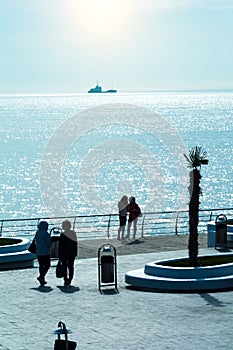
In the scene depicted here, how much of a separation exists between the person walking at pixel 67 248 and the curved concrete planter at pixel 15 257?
8.95 ft

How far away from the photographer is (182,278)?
19.3 metres

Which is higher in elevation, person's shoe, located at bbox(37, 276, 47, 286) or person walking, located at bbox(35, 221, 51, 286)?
person walking, located at bbox(35, 221, 51, 286)

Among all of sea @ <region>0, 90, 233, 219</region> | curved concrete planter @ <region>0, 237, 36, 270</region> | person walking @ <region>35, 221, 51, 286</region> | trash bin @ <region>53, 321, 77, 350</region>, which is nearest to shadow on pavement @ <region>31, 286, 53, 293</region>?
person walking @ <region>35, 221, 51, 286</region>

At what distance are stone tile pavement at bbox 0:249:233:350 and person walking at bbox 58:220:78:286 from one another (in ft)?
1.03

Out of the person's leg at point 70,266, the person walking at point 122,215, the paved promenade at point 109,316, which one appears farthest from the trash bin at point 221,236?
the person's leg at point 70,266

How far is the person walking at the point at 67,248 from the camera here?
1961 centimetres

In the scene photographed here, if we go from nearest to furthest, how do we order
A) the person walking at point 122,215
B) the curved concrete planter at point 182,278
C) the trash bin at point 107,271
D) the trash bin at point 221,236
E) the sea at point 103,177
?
the curved concrete planter at point 182,278 < the trash bin at point 107,271 < the trash bin at point 221,236 < the person walking at point 122,215 < the sea at point 103,177

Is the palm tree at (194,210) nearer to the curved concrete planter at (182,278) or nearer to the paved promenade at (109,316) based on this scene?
the curved concrete planter at (182,278)

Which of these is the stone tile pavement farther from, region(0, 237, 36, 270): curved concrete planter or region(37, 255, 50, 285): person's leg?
region(0, 237, 36, 270): curved concrete planter

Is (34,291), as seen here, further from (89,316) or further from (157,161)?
(157,161)

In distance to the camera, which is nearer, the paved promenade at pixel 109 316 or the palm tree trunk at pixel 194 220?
the paved promenade at pixel 109 316

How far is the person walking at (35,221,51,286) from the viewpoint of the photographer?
19812 millimetres

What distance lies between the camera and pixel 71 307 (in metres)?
17.6

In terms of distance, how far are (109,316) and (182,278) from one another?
3.02 metres
